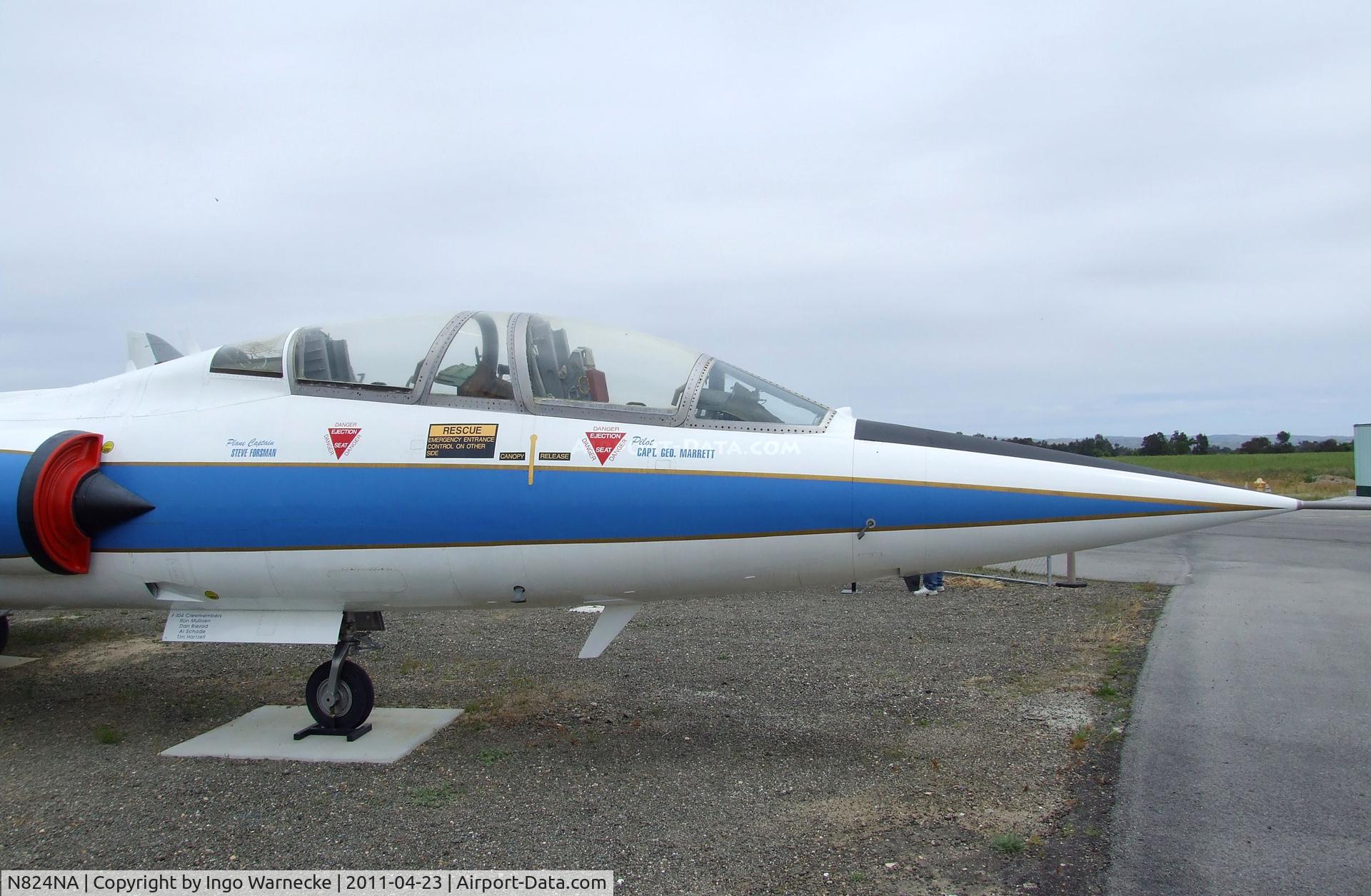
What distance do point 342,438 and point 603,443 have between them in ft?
5.30

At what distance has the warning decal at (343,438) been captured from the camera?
16.9ft

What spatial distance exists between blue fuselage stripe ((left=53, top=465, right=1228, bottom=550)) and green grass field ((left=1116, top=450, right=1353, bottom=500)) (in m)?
17.0

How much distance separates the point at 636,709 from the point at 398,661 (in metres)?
2.97

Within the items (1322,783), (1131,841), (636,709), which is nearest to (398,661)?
(636,709)

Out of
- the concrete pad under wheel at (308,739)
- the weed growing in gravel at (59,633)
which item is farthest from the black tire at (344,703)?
the weed growing in gravel at (59,633)

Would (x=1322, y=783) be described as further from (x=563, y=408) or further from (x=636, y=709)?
(x=563, y=408)

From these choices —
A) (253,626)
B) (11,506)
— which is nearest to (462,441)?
(253,626)

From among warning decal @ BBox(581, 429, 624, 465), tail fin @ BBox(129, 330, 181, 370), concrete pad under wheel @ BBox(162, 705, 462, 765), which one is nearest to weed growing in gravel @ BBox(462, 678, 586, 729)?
concrete pad under wheel @ BBox(162, 705, 462, 765)

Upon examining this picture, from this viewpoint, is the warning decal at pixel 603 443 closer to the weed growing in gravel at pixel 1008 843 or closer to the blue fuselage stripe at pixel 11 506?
the weed growing in gravel at pixel 1008 843

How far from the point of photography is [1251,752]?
523cm

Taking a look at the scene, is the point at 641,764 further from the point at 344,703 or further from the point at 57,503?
the point at 57,503

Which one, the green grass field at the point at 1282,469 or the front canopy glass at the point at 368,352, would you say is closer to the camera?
the front canopy glass at the point at 368,352

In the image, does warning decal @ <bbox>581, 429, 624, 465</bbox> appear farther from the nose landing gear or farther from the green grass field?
the green grass field

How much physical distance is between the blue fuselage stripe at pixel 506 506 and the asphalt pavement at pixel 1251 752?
1533mm
